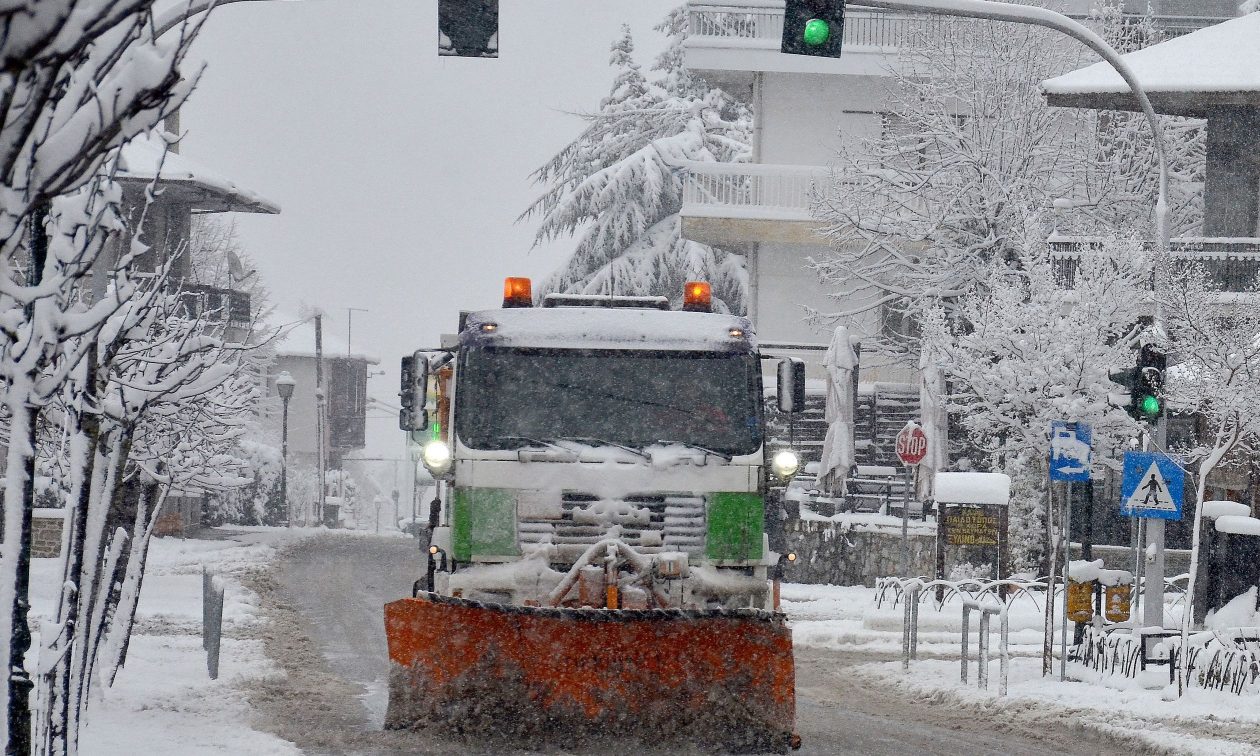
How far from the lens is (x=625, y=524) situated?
442 inches

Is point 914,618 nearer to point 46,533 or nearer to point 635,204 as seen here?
point 46,533

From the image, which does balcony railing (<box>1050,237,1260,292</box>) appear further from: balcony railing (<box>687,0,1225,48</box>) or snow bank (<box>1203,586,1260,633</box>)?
balcony railing (<box>687,0,1225,48</box>)

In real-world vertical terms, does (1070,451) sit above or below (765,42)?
below

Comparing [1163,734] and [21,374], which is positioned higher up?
[21,374]

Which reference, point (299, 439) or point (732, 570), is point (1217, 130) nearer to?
point (732, 570)

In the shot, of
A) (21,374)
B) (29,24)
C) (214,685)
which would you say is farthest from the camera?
(214,685)

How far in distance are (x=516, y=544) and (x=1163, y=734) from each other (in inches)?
186

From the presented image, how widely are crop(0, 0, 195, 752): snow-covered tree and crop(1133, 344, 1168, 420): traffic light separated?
1003 cm

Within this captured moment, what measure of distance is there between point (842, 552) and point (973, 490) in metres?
4.17

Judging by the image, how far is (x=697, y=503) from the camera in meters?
11.4

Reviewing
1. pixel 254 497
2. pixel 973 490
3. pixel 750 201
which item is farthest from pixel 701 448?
pixel 254 497

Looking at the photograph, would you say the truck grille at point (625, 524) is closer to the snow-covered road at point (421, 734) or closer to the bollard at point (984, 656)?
the snow-covered road at point (421, 734)

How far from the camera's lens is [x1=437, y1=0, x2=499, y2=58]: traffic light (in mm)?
12180

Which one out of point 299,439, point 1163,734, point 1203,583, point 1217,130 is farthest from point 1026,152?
point 299,439
